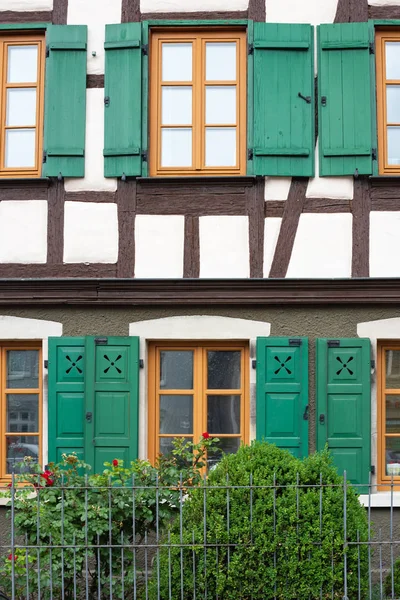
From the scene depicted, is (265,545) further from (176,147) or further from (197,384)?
(176,147)

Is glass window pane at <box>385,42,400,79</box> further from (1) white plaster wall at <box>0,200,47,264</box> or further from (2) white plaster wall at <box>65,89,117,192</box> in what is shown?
(1) white plaster wall at <box>0,200,47,264</box>

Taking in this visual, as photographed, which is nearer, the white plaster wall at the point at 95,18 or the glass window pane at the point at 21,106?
the white plaster wall at the point at 95,18

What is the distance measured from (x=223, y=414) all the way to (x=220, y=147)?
245 centimetres

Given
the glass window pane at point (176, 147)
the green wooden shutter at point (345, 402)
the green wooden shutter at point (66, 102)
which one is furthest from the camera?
the glass window pane at point (176, 147)

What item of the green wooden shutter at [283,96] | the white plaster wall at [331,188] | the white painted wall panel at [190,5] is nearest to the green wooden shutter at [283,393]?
the white plaster wall at [331,188]

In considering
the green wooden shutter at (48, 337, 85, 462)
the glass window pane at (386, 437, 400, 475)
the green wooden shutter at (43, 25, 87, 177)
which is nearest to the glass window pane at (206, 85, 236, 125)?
the green wooden shutter at (43, 25, 87, 177)

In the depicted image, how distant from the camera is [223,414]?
875cm

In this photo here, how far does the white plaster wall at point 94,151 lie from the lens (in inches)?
344

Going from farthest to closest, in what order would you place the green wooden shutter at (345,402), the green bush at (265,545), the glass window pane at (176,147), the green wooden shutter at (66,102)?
the glass window pane at (176,147) → the green wooden shutter at (66,102) → the green wooden shutter at (345,402) → the green bush at (265,545)

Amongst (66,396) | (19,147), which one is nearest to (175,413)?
(66,396)

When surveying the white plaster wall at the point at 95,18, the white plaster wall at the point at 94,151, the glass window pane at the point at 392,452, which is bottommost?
the glass window pane at the point at 392,452

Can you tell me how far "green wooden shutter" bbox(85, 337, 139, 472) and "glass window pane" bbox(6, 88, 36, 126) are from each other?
85.4 inches

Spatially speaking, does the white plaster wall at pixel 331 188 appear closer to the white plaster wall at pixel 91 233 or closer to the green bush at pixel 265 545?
the white plaster wall at pixel 91 233

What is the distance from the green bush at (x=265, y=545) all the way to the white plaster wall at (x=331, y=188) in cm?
317
